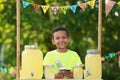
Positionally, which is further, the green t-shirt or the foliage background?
the foliage background

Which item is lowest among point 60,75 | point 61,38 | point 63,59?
point 60,75

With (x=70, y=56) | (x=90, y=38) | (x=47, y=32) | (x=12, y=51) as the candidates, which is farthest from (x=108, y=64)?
(x=70, y=56)

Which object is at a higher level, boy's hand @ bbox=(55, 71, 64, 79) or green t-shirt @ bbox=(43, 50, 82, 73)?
green t-shirt @ bbox=(43, 50, 82, 73)

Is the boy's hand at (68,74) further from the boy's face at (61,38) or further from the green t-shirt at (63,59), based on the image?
the boy's face at (61,38)

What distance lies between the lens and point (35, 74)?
16.1ft

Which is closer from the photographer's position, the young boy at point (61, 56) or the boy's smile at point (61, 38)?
the young boy at point (61, 56)

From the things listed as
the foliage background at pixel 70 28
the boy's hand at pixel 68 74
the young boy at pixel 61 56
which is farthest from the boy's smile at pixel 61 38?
the foliage background at pixel 70 28

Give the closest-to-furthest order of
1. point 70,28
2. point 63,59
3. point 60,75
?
point 60,75
point 63,59
point 70,28

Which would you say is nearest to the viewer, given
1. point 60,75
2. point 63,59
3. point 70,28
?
point 60,75

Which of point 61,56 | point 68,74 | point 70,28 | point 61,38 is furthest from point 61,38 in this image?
point 70,28

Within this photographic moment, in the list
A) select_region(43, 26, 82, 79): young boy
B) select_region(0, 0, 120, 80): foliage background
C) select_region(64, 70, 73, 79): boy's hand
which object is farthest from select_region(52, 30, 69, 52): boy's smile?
select_region(0, 0, 120, 80): foliage background

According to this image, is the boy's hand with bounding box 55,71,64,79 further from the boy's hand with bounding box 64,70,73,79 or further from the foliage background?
the foliage background

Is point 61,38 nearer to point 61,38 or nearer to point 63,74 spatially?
point 61,38

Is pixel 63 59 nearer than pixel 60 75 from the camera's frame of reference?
No
